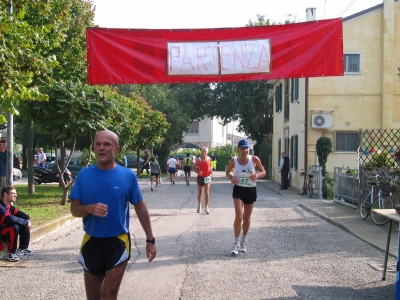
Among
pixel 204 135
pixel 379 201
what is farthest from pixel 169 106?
pixel 204 135

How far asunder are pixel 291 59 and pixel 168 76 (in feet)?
6.88

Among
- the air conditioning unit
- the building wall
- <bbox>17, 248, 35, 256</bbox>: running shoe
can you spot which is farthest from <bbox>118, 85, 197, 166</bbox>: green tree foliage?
<bbox>17, 248, 35, 256</bbox>: running shoe

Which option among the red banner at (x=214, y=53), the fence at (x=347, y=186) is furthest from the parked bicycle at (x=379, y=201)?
the red banner at (x=214, y=53)

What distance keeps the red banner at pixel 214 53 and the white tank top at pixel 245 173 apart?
4.83 feet

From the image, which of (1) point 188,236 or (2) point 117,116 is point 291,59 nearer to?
(1) point 188,236

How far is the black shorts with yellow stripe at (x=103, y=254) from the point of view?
14.0 feet

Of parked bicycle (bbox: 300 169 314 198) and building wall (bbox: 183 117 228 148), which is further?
building wall (bbox: 183 117 228 148)

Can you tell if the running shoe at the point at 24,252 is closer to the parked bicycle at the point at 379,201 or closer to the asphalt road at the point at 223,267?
the asphalt road at the point at 223,267

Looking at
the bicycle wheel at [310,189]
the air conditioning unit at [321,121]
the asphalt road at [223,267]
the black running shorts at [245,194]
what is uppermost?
the air conditioning unit at [321,121]

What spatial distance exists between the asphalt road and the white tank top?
3.87 feet

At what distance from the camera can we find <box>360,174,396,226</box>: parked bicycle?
1187 centimetres

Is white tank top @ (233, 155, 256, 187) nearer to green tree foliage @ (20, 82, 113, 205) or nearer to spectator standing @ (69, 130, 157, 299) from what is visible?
spectator standing @ (69, 130, 157, 299)

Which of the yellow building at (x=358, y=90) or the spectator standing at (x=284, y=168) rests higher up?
the yellow building at (x=358, y=90)

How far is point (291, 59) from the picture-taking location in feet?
28.9
